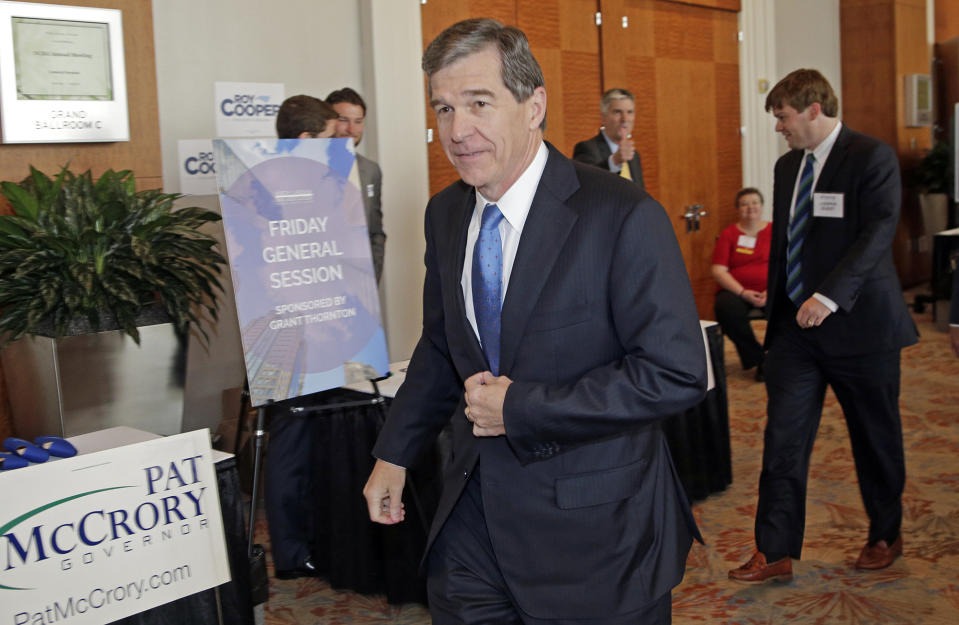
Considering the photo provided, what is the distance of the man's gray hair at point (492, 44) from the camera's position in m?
1.47

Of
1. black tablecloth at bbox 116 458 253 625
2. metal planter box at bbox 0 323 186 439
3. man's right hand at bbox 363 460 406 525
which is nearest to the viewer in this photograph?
man's right hand at bbox 363 460 406 525

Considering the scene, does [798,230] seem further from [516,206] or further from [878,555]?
[516,206]

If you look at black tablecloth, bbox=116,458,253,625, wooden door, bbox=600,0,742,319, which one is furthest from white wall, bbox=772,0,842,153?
black tablecloth, bbox=116,458,253,625

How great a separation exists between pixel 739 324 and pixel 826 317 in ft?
11.3

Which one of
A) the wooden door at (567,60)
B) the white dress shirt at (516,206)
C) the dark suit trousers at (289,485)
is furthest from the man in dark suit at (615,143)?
the white dress shirt at (516,206)

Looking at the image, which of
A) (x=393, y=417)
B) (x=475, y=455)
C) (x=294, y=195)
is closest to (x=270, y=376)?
(x=294, y=195)

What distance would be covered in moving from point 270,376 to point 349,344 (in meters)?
0.31

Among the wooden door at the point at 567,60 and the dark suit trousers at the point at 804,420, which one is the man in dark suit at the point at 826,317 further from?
the wooden door at the point at 567,60

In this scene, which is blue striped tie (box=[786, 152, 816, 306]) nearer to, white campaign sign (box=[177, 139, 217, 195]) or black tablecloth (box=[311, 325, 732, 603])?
black tablecloth (box=[311, 325, 732, 603])

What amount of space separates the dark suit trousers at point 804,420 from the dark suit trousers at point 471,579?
1690 millimetres

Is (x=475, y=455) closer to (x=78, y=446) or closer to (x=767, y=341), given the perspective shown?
(x=78, y=446)

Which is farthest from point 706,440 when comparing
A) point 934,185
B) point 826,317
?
point 934,185

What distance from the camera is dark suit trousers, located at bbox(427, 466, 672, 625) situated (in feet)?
5.13

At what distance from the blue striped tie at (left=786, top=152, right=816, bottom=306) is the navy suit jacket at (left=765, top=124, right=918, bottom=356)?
20 millimetres
